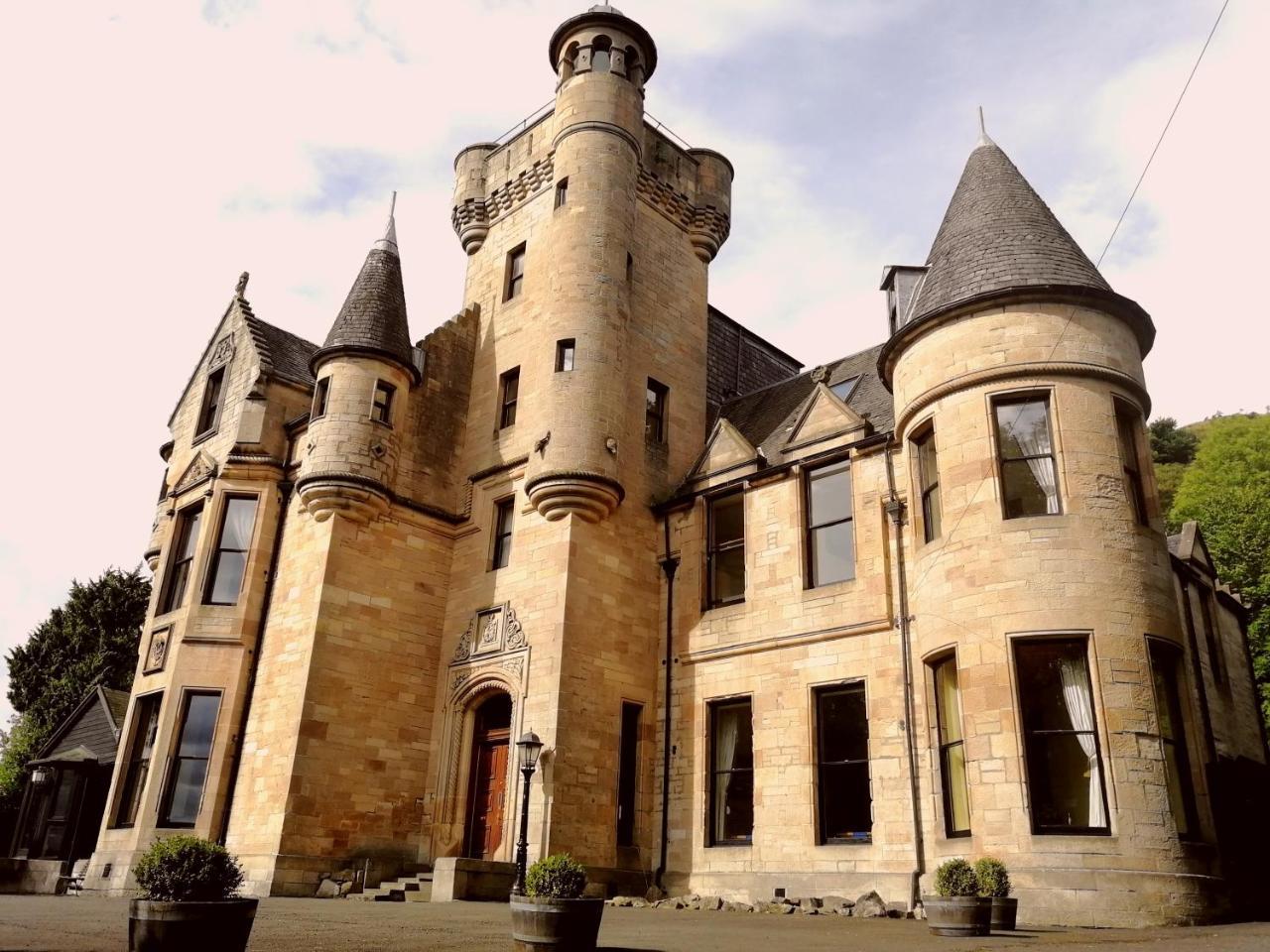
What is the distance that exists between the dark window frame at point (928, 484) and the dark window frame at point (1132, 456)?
9.15ft

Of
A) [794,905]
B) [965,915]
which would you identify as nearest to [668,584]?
[794,905]

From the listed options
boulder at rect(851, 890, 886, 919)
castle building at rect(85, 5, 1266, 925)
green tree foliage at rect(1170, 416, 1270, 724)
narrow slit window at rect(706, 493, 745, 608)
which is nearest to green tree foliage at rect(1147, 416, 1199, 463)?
green tree foliage at rect(1170, 416, 1270, 724)

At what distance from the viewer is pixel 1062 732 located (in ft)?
44.8

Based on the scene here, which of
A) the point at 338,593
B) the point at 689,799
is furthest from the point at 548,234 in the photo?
the point at 689,799

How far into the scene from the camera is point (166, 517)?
81.1 feet

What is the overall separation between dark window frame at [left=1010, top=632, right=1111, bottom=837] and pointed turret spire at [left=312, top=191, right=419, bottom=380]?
14.8 metres

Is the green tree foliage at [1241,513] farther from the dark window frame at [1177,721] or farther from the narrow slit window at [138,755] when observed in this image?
the narrow slit window at [138,755]

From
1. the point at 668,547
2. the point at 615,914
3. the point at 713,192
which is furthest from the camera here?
the point at 713,192

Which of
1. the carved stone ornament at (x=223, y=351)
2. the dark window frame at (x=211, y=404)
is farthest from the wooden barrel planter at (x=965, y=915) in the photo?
the carved stone ornament at (x=223, y=351)

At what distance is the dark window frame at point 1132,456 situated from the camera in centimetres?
1543

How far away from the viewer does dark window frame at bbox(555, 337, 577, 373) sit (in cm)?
2209

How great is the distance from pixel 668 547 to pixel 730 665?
10.9ft

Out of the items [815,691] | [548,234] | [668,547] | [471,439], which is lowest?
[815,691]

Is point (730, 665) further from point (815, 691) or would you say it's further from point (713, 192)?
point (713, 192)
